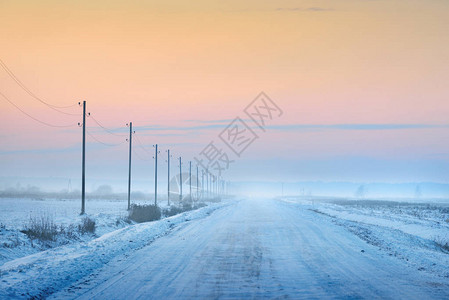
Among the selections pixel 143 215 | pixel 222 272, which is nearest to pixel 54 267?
pixel 222 272

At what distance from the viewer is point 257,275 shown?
9.48 meters

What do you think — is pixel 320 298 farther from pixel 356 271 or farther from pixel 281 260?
pixel 281 260

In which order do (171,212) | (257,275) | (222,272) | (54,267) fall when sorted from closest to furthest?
(257,275)
(222,272)
(54,267)
(171,212)

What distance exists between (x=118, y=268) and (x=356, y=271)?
5.82 m

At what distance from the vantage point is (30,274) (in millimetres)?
9141

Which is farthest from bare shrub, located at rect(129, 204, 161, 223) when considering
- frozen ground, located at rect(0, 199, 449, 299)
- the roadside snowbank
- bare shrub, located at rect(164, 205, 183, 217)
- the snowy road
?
the snowy road

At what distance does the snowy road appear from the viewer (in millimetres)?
7824

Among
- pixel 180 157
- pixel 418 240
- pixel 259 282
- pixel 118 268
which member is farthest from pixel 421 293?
pixel 180 157

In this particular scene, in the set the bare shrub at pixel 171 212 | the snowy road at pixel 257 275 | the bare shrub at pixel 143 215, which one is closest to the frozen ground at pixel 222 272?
the snowy road at pixel 257 275

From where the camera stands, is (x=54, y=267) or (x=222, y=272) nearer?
(x=222, y=272)

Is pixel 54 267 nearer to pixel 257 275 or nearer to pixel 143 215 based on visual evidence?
pixel 257 275

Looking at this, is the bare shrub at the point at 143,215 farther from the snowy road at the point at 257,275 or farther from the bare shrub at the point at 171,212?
the snowy road at the point at 257,275

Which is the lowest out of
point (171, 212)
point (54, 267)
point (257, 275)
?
point (171, 212)

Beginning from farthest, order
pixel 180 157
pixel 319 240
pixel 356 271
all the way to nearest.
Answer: pixel 180 157 < pixel 319 240 < pixel 356 271
